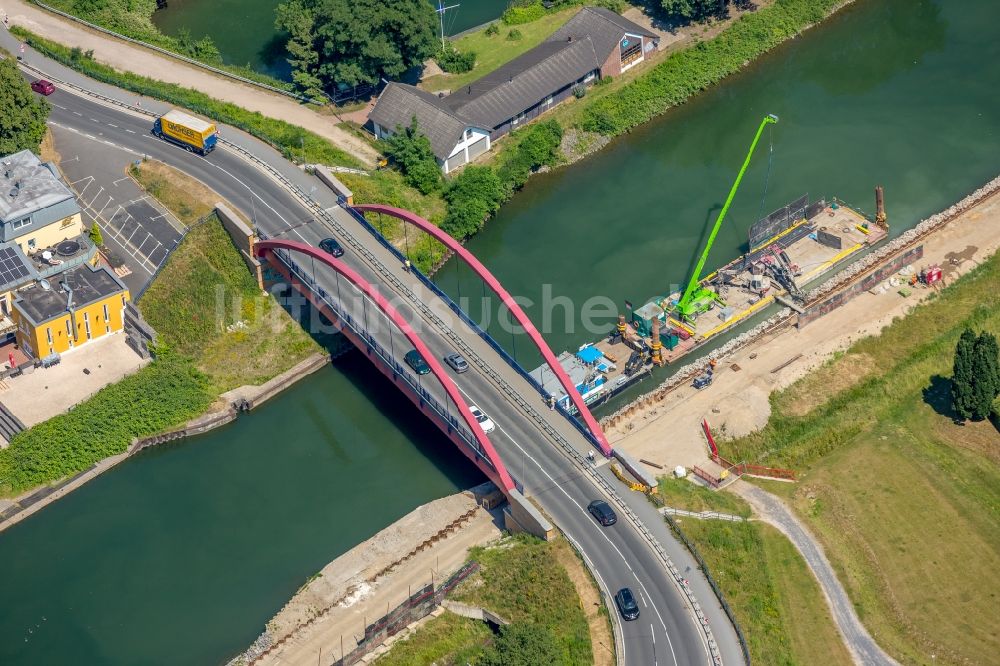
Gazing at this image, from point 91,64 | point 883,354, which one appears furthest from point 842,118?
point 91,64

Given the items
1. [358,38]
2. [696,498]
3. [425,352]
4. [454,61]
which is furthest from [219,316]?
[696,498]

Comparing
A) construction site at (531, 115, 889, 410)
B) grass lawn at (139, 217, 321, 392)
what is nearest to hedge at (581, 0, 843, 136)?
construction site at (531, 115, 889, 410)

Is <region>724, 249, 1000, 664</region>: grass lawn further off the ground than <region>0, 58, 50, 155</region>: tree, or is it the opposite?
<region>0, 58, 50, 155</region>: tree

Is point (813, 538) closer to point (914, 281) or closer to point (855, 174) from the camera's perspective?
point (914, 281)

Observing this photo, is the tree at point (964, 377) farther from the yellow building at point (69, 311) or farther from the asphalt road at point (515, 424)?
the yellow building at point (69, 311)

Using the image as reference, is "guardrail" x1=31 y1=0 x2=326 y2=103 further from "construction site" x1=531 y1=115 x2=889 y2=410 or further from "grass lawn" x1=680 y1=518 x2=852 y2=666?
"grass lawn" x1=680 y1=518 x2=852 y2=666

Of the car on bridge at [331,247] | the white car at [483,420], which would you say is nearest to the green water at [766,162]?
the car on bridge at [331,247]

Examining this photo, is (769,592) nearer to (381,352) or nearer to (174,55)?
(381,352)

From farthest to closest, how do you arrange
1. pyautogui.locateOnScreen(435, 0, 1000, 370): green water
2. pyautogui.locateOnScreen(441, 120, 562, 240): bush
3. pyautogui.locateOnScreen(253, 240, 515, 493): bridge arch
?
1. pyautogui.locateOnScreen(441, 120, 562, 240): bush
2. pyautogui.locateOnScreen(435, 0, 1000, 370): green water
3. pyautogui.locateOnScreen(253, 240, 515, 493): bridge arch
